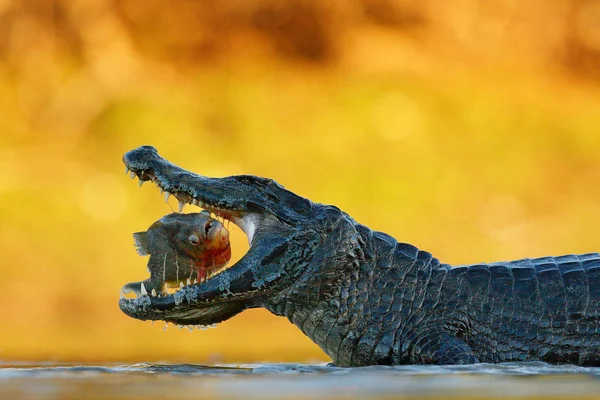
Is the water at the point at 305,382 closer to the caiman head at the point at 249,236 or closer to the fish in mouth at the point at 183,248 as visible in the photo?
the caiman head at the point at 249,236

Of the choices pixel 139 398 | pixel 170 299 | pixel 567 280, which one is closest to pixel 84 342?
pixel 170 299

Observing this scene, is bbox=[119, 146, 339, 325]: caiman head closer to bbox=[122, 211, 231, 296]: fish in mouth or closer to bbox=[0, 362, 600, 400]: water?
bbox=[122, 211, 231, 296]: fish in mouth

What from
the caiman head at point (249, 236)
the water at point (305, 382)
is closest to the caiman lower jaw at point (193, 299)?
the caiman head at point (249, 236)

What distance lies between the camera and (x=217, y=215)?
659 cm

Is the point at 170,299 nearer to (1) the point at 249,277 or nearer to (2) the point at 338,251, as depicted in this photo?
(1) the point at 249,277

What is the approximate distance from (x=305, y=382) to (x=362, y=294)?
1.41 meters

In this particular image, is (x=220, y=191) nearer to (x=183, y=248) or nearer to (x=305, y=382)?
(x=183, y=248)

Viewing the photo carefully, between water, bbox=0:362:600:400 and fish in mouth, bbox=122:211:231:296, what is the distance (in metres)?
0.75

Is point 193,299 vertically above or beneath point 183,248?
beneath

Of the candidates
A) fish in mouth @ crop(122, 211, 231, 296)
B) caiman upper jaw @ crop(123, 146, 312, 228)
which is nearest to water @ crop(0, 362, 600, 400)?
fish in mouth @ crop(122, 211, 231, 296)

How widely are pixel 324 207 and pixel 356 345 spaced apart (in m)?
0.87

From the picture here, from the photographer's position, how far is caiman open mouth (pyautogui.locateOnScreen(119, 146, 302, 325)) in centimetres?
612

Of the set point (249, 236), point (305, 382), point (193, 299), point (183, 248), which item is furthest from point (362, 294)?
point (305, 382)

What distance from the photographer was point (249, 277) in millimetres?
6117
